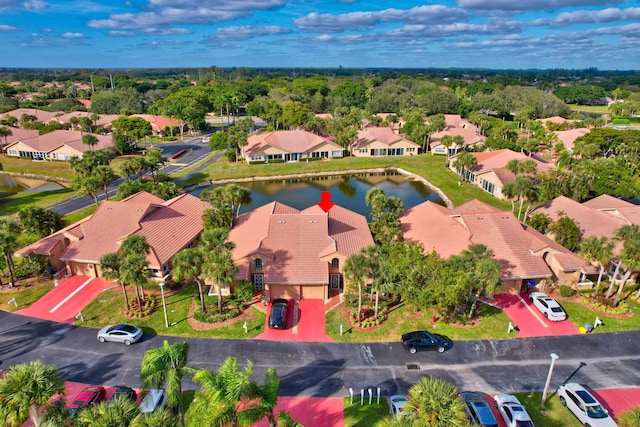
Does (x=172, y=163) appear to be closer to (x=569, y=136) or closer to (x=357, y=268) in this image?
(x=357, y=268)

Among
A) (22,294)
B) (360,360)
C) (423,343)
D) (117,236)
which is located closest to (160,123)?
(117,236)

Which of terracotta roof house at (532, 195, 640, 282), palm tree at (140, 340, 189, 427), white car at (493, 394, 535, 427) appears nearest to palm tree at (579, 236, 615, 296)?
terracotta roof house at (532, 195, 640, 282)

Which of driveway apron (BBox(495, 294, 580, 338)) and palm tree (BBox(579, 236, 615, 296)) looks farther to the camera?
palm tree (BBox(579, 236, 615, 296))

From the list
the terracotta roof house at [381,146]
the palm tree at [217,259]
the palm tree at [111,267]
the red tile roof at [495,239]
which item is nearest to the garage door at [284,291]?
the palm tree at [217,259]

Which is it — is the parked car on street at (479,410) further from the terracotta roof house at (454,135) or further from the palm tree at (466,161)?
the terracotta roof house at (454,135)

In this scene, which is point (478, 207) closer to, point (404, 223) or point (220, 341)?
point (404, 223)

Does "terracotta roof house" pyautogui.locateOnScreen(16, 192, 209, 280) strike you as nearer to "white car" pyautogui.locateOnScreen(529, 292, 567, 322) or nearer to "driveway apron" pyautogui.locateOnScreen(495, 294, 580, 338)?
"driveway apron" pyautogui.locateOnScreen(495, 294, 580, 338)

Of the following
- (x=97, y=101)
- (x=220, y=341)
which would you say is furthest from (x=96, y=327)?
(x=97, y=101)
